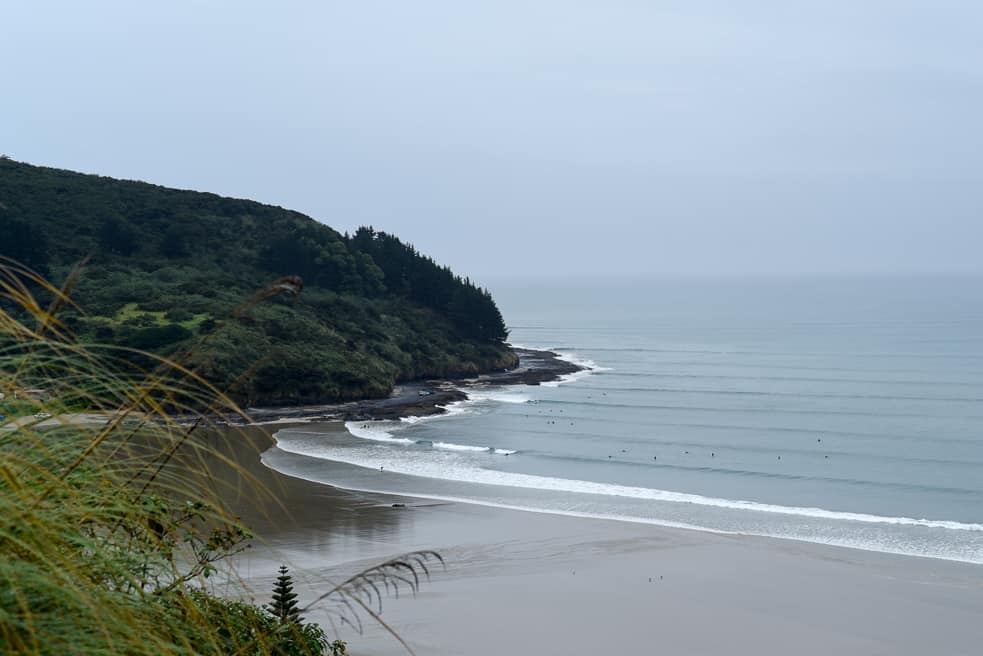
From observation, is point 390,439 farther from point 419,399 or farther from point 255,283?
point 255,283

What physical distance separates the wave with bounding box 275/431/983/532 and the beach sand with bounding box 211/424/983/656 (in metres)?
3.82

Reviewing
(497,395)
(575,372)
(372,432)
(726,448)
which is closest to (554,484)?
(726,448)

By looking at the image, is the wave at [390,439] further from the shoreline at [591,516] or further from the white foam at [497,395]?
the white foam at [497,395]

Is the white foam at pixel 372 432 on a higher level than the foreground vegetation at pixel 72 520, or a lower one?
lower

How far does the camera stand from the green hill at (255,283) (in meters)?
45.9

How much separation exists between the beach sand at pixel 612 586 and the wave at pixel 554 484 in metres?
3.82

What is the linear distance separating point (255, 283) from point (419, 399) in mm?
15300

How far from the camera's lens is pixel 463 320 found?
64.7m

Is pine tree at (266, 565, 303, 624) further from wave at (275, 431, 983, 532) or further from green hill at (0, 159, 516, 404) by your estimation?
green hill at (0, 159, 516, 404)

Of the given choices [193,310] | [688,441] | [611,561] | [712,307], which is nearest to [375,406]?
[193,310]

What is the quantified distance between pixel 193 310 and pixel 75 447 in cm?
4624

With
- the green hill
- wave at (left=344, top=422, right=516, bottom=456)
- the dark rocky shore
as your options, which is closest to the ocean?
wave at (left=344, top=422, right=516, bottom=456)

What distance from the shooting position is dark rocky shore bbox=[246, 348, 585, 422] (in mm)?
43094

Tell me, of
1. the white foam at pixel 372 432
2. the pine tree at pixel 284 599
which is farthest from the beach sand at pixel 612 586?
the white foam at pixel 372 432
